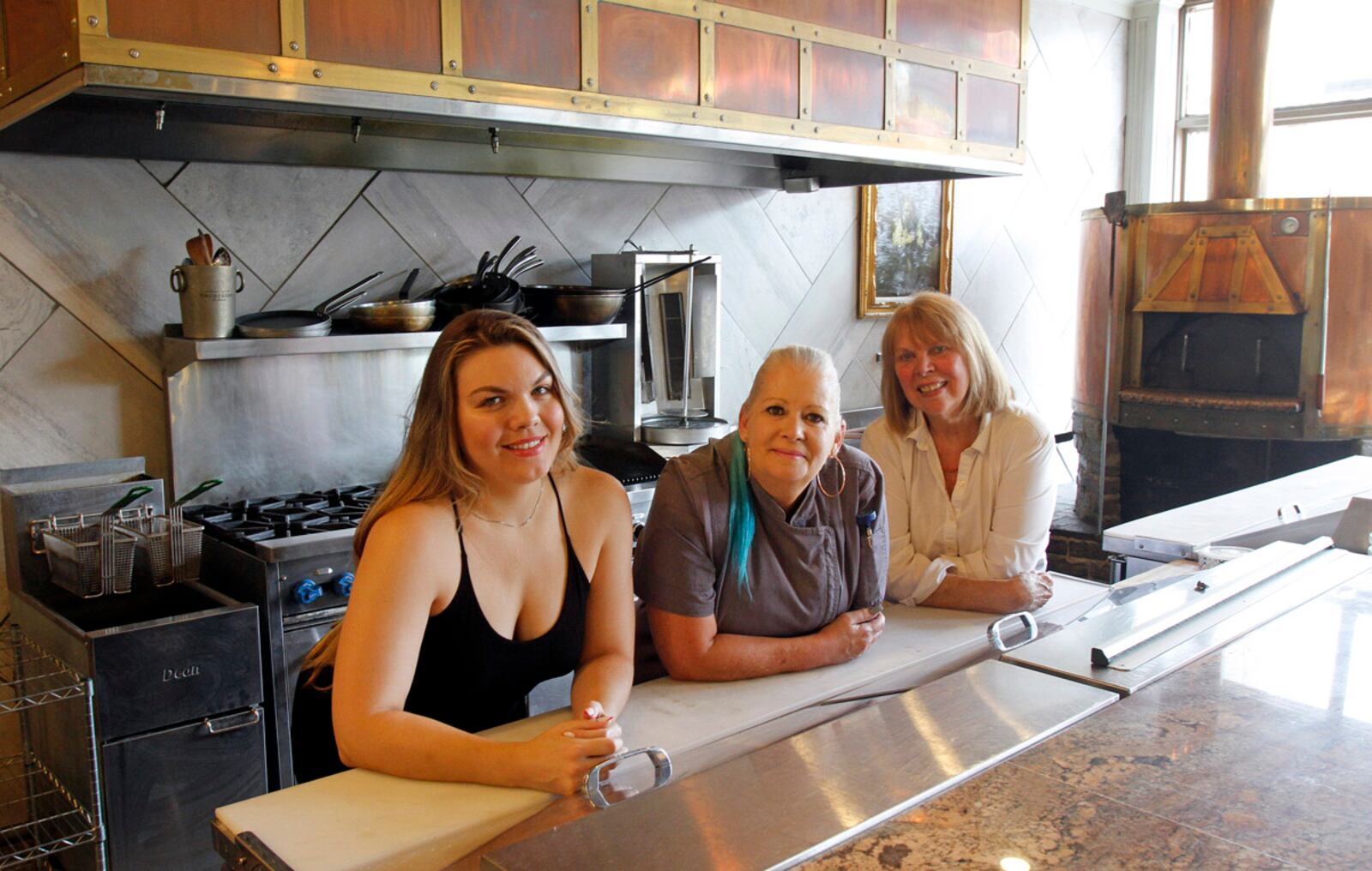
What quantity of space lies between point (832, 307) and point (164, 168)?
276 cm

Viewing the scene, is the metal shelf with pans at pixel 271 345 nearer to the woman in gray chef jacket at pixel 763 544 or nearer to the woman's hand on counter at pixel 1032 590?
the woman in gray chef jacket at pixel 763 544

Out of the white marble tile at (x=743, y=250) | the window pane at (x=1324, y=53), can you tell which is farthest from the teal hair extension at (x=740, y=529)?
the window pane at (x=1324, y=53)

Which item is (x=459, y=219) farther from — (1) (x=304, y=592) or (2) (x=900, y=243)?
(2) (x=900, y=243)

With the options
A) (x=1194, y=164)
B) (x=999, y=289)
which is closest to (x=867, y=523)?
(x=999, y=289)

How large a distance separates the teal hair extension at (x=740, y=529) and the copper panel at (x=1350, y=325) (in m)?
3.90

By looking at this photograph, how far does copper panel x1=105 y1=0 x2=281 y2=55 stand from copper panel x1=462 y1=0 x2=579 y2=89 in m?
0.48

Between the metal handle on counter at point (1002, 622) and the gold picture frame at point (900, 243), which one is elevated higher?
the gold picture frame at point (900, 243)

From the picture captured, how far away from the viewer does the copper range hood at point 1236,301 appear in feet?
15.5

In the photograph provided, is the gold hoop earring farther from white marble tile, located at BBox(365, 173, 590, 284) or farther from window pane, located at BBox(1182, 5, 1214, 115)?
window pane, located at BBox(1182, 5, 1214, 115)

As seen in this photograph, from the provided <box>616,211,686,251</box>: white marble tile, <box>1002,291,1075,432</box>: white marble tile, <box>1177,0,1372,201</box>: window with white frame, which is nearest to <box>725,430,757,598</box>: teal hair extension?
<box>616,211,686,251</box>: white marble tile

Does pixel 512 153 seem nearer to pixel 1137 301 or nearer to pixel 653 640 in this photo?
pixel 653 640

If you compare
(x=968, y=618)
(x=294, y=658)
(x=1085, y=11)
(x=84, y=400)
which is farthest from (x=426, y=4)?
(x=1085, y=11)

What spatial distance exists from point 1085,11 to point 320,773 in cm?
566

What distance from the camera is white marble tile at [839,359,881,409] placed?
16.3ft
